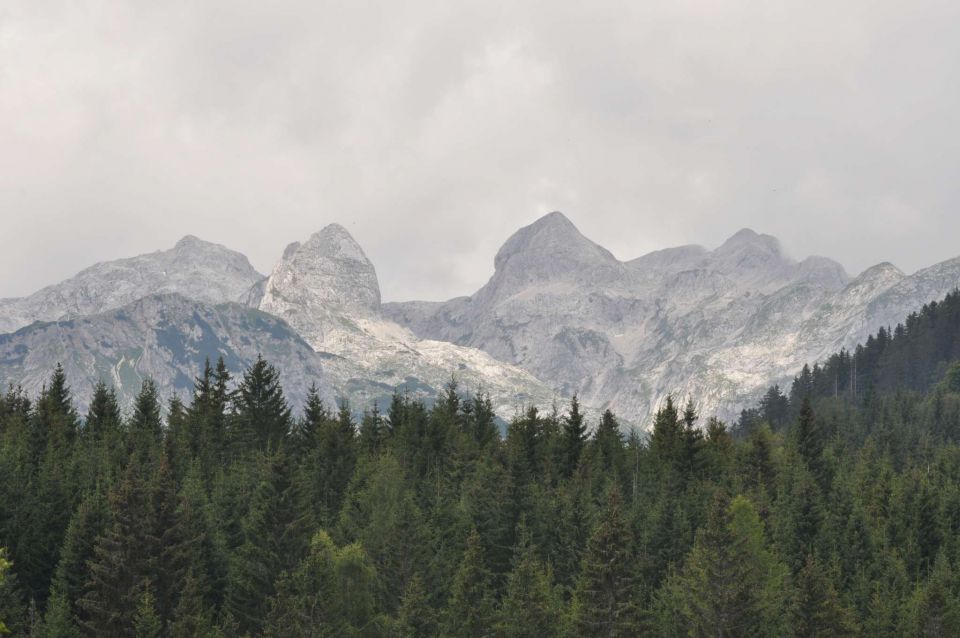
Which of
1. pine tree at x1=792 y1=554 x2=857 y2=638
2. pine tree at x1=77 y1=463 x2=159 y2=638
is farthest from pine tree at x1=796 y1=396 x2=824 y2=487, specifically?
pine tree at x1=77 y1=463 x2=159 y2=638

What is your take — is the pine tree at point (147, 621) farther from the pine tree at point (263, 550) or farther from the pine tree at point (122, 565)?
the pine tree at point (263, 550)

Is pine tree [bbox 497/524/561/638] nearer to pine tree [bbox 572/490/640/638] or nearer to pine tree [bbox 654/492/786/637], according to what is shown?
pine tree [bbox 572/490/640/638]

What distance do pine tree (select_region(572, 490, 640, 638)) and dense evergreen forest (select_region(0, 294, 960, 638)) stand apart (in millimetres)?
153

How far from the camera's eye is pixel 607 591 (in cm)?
6241

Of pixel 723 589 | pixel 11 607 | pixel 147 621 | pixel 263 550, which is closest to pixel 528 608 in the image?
pixel 723 589

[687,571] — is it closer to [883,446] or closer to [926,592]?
[926,592]

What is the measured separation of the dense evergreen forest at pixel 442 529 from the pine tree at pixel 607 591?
0.50 ft

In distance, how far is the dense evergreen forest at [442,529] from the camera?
201 feet

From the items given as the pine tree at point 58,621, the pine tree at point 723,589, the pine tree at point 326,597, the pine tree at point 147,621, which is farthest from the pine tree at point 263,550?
the pine tree at point 723,589

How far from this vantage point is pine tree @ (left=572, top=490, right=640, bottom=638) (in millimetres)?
61281

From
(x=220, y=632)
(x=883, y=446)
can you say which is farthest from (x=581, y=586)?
(x=883, y=446)

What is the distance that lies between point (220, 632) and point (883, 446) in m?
114

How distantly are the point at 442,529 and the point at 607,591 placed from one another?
2206cm

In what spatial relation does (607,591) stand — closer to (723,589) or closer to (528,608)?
(528,608)
